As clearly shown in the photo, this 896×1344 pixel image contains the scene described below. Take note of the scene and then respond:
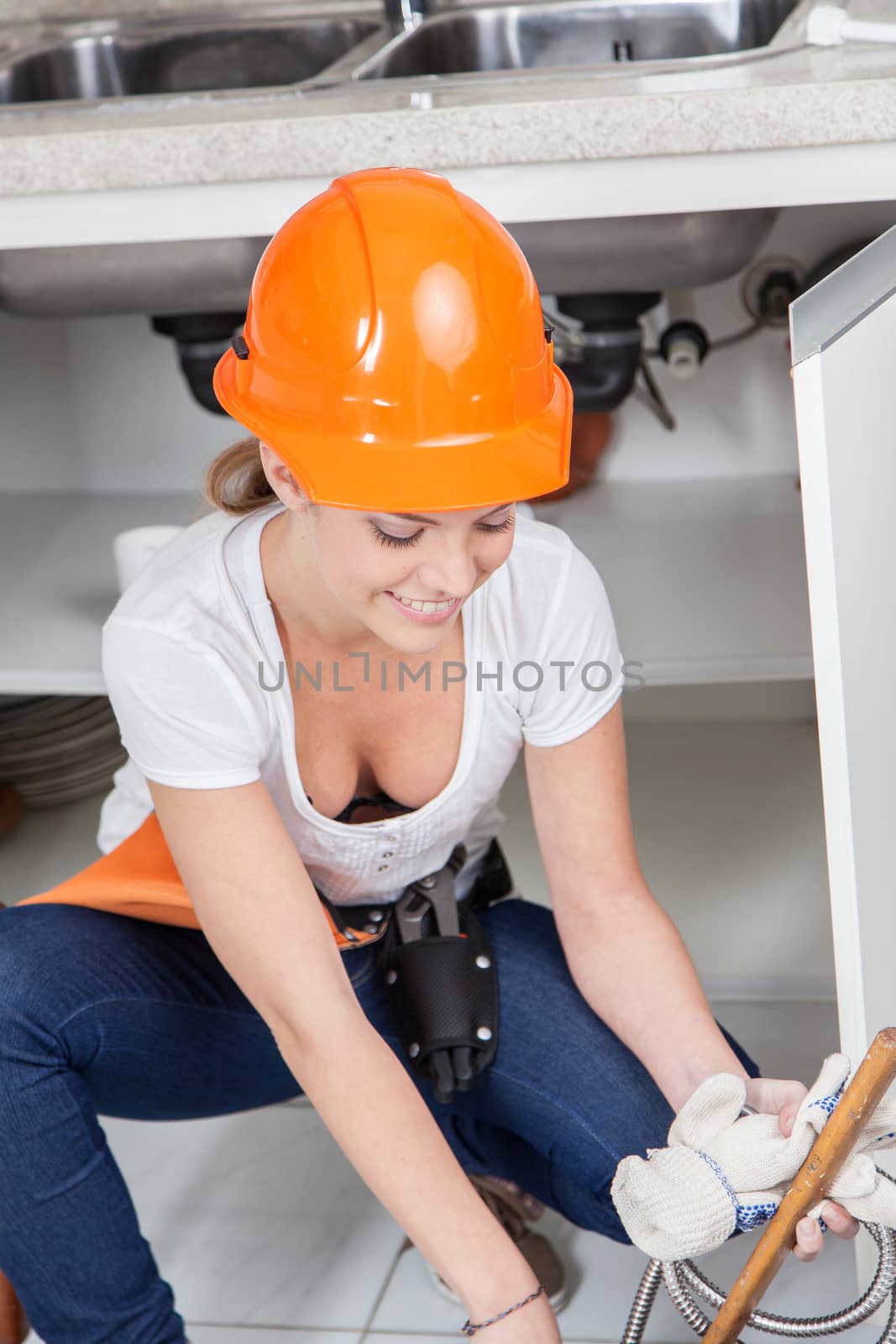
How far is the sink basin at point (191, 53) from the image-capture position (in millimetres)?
1947

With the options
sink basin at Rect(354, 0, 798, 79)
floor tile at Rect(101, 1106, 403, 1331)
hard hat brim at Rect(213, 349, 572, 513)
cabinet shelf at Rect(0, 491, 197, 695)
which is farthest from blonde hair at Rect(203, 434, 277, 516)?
sink basin at Rect(354, 0, 798, 79)

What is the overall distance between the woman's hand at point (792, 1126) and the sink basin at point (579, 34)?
1251mm

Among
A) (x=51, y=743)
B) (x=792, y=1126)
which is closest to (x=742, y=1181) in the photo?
(x=792, y=1126)

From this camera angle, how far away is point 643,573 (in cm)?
174

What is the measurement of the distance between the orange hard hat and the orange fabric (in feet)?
1.29

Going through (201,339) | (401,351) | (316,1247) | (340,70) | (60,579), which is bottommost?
(316,1247)

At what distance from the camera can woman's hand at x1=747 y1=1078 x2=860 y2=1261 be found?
0.76 m

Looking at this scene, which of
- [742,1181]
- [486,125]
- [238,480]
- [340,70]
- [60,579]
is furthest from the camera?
[60,579]

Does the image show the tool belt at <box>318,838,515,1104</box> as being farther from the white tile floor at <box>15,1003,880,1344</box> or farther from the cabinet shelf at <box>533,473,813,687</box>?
the cabinet shelf at <box>533,473,813,687</box>

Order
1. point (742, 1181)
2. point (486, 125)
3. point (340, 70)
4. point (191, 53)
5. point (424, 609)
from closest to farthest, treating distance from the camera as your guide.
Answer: point (742, 1181)
point (424, 609)
point (486, 125)
point (340, 70)
point (191, 53)

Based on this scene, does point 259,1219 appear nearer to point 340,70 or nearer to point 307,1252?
point 307,1252

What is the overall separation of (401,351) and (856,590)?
0.97 feet

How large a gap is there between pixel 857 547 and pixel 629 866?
0.35 meters

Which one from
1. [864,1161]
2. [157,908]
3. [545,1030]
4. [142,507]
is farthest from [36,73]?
[864,1161]
